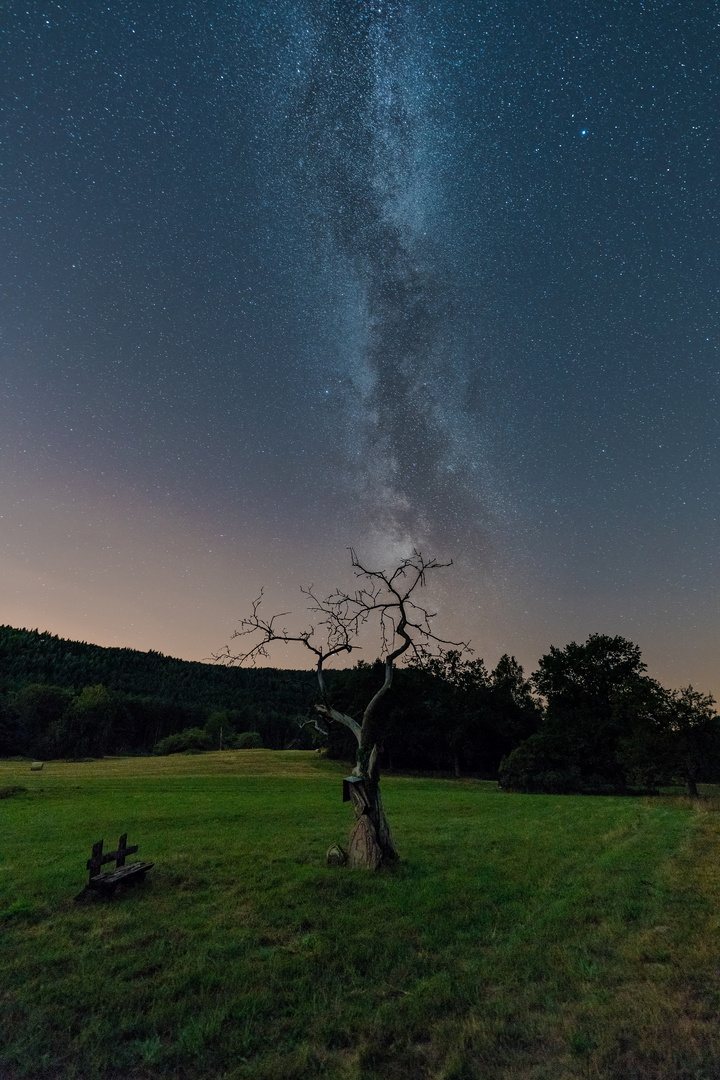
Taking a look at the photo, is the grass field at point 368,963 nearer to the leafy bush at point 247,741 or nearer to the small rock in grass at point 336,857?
the small rock in grass at point 336,857

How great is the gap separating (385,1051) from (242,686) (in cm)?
20341

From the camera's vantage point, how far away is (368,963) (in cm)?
858

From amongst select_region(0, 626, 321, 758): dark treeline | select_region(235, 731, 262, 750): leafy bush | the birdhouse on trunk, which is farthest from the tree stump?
select_region(235, 731, 262, 750): leafy bush

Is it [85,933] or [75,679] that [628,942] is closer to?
[85,933]

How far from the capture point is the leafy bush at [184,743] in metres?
100

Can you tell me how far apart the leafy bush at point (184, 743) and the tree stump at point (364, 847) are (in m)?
96.1

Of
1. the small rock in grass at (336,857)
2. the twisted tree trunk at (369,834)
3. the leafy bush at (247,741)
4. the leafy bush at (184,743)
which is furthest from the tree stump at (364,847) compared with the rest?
the leafy bush at (247,741)

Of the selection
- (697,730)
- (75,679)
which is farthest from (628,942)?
(75,679)

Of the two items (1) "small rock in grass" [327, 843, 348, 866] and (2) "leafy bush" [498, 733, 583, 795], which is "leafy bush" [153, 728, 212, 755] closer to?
(2) "leafy bush" [498, 733, 583, 795]

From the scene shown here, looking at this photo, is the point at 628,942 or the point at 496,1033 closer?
the point at 496,1033

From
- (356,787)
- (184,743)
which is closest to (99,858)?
(356,787)

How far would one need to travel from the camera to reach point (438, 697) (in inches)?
2645

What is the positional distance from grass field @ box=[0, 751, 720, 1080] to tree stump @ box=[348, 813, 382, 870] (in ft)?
2.17

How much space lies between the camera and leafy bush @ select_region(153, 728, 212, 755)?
10006cm
